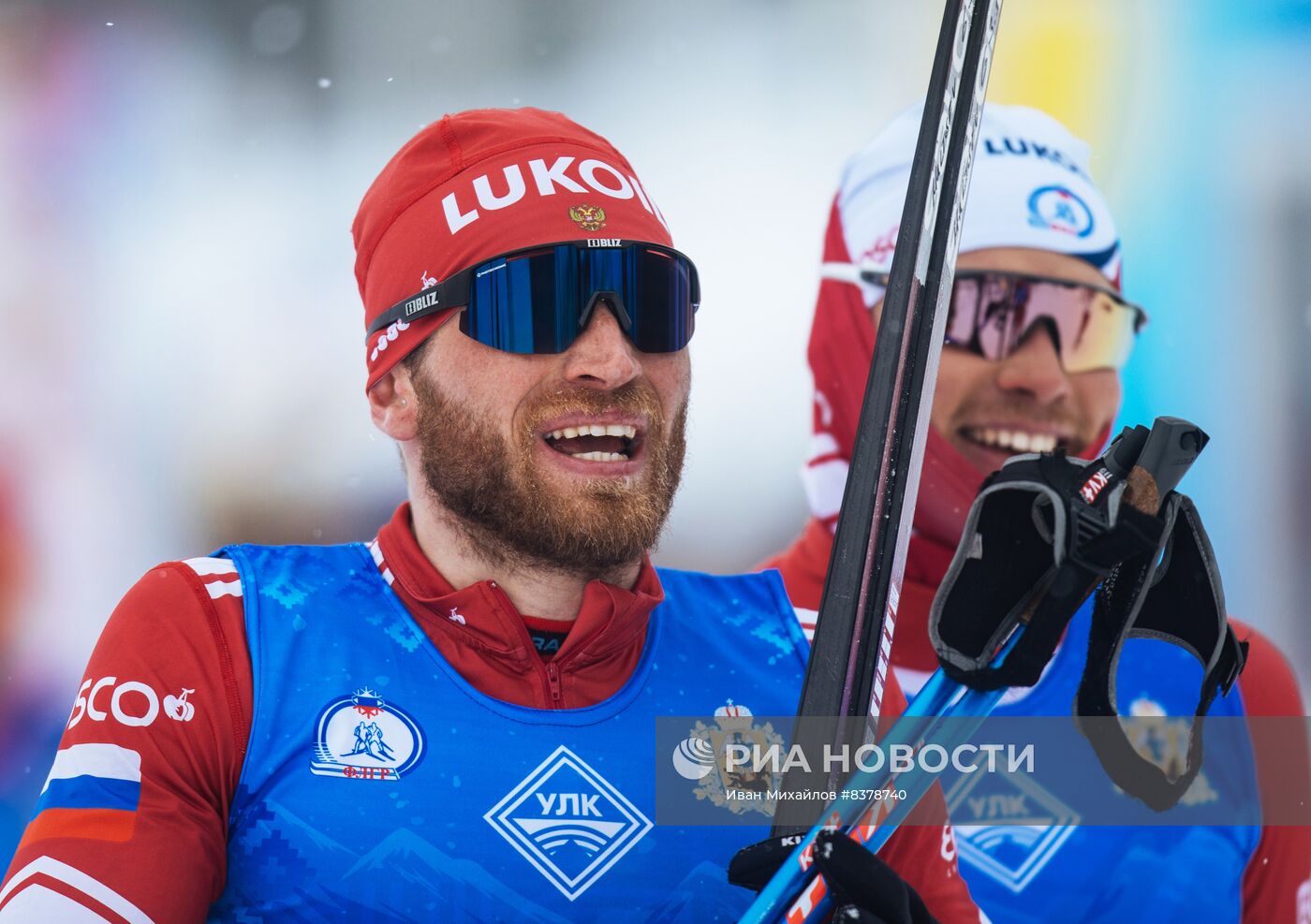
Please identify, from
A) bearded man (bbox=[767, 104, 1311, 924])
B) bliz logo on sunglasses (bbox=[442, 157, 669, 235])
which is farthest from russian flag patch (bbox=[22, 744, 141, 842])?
bearded man (bbox=[767, 104, 1311, 924])

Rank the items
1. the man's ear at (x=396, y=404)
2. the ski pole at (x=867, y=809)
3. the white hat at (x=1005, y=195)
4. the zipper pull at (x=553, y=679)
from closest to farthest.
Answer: the ski pole at (x=867, y=809)
the zipper pull at (x=553, y=679)
the man's ear at (x=396, y=404)
the white hat at (x=1005, y=195)

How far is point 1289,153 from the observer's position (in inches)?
131

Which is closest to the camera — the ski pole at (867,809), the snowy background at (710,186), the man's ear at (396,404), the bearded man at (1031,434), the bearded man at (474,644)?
the ski pole at (867,809)

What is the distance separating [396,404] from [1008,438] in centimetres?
137

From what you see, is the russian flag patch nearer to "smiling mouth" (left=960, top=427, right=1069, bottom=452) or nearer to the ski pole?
the ski pole

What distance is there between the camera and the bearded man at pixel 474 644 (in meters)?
1.64

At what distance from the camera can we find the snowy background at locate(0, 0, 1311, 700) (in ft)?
10.4

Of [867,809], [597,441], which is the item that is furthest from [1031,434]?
[867,809]

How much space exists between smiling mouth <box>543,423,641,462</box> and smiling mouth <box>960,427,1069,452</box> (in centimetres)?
114

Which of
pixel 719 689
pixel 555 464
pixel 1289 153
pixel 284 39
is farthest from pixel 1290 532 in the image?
pixel 284 39

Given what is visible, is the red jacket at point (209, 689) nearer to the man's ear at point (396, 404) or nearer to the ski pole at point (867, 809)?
the man's ear at point (396, 404)

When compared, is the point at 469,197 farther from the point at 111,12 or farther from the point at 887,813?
the point at 111,12

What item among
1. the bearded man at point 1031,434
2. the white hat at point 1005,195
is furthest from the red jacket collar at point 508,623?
the white hat at point 1005,195

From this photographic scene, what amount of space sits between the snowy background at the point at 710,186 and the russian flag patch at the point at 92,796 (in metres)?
1.66
